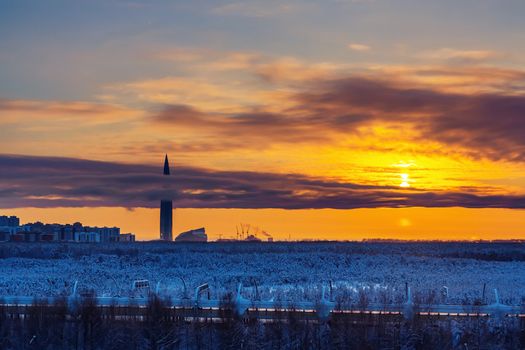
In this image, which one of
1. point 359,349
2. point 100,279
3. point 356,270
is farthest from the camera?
point 356,270

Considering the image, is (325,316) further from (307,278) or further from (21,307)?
(307,278)

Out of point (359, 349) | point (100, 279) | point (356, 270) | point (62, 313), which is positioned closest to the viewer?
point (359, 349)

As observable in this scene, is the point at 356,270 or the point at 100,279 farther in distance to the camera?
the point at 356,270

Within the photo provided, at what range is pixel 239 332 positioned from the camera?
28.4 meters

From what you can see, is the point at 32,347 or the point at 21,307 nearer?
the point at 32,347

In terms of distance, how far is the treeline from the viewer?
28.0m

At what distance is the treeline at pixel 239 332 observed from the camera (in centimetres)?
2798

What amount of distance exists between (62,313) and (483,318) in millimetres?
14905

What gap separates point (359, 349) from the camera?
90.8ft

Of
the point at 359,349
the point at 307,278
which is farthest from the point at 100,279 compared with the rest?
the point at 359,349

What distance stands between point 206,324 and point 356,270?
44.1 meters

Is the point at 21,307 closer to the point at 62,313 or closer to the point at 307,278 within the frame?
the point at 62,313

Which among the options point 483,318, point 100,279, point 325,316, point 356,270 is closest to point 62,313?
point 325,316

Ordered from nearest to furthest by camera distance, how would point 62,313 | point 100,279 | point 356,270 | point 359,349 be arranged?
point 359,349 < point 62,313 < point 100,279 < point 356,270
